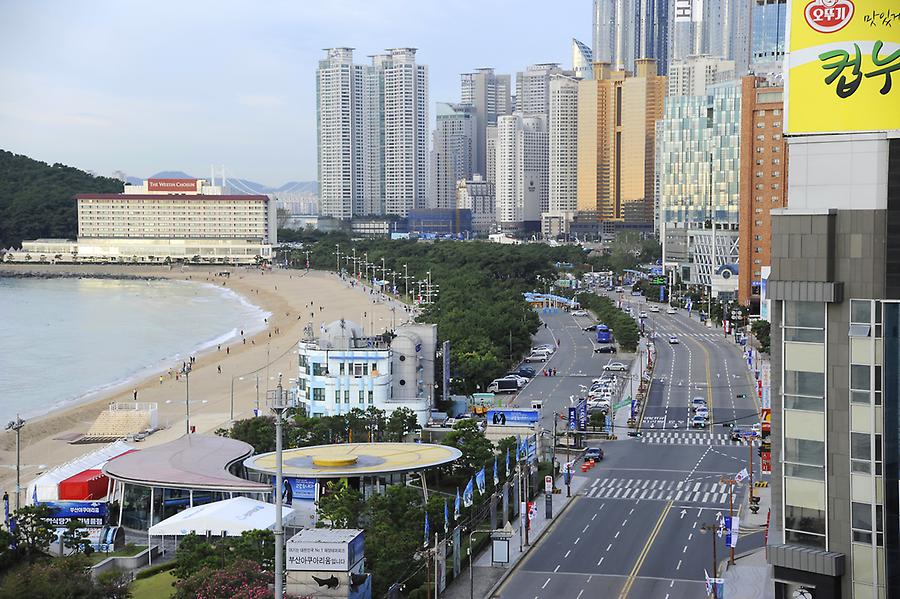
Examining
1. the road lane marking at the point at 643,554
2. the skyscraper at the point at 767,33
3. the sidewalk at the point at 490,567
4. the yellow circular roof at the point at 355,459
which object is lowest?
the sidewalk at the point at 490,567

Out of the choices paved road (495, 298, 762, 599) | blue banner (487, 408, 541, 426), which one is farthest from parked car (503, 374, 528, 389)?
blue banner (487, 408, 541, 426)

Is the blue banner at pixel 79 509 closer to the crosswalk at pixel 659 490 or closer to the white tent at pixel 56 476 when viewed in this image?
the white tent at pixel 56 476

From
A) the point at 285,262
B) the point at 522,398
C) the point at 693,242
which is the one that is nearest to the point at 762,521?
the point at 522,398

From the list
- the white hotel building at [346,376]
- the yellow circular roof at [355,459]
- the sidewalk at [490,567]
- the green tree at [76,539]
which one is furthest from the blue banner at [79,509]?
the white hotel building at [346,376]

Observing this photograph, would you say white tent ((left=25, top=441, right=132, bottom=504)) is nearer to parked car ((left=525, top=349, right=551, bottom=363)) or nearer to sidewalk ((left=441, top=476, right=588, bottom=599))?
sidewalk ((left=441, top=476, right=588, bottom=599))

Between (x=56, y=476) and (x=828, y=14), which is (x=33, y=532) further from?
(x=828, y=14)
